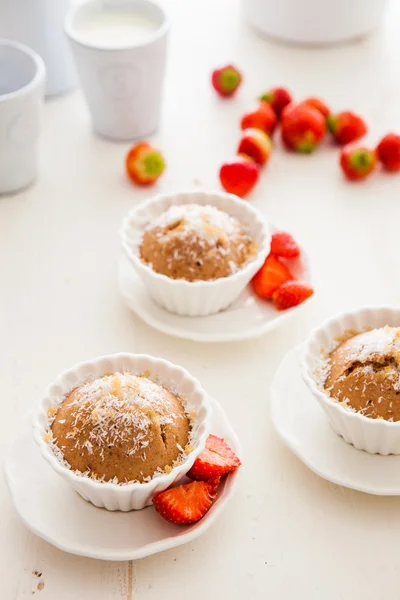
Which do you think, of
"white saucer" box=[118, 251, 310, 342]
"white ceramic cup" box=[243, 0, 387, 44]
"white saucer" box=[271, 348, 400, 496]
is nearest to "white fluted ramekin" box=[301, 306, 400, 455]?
"white saucer" box=[271, 348, 400, 496]

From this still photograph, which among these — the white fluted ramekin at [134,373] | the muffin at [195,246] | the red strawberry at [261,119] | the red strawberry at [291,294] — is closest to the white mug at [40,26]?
the red strawberry at [261,119]

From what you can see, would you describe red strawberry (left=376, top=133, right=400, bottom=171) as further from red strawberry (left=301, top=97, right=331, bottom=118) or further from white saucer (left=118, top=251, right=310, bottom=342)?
white saucer (left=118, top=251, right=310, bottom=342)

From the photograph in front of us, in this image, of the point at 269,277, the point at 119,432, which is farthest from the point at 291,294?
the point at 119,432

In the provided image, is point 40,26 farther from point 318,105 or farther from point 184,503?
point 184,503

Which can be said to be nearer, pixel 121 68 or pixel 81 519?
pixel 81 519

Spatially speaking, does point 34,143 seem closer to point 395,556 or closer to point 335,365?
point 335,365

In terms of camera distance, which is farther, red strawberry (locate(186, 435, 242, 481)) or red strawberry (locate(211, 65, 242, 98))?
red strawberry (locate(211, 65, 242, 98))
